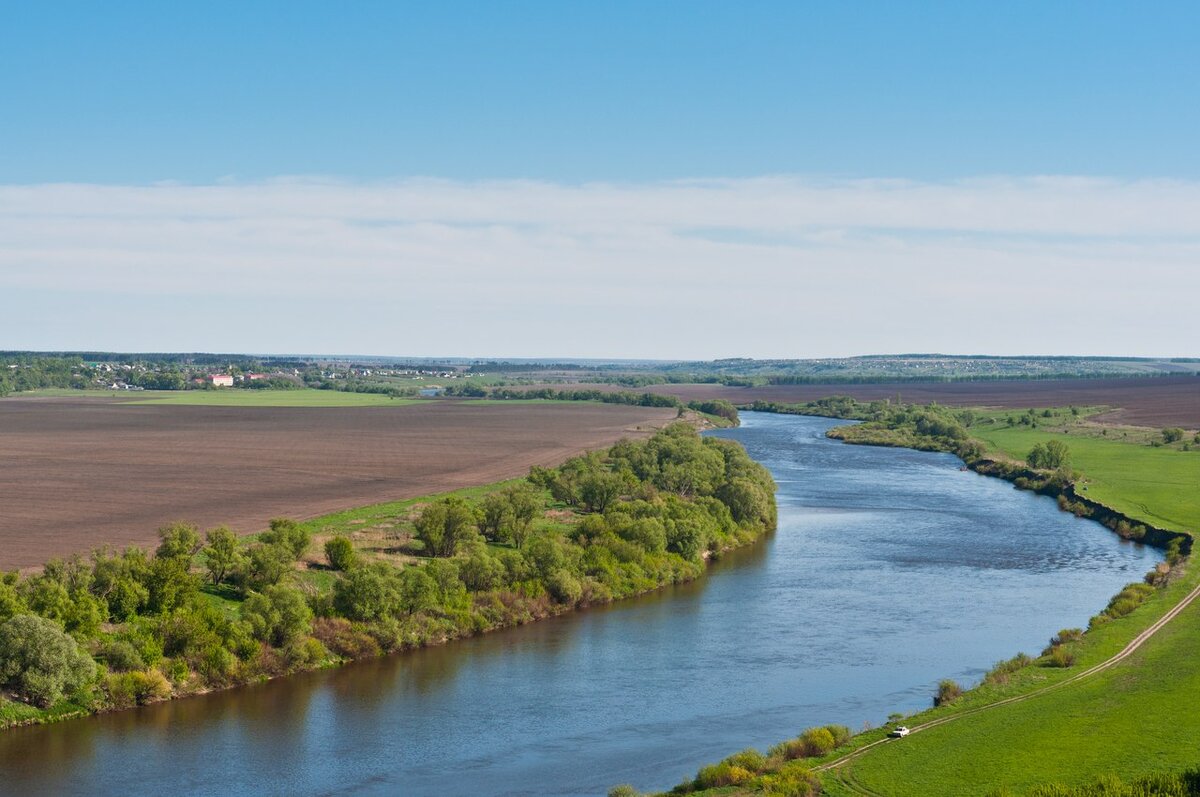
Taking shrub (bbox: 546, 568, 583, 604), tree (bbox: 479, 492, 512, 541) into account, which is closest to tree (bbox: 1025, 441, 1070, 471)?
tree (bbox: 479, 492, 512, 541)

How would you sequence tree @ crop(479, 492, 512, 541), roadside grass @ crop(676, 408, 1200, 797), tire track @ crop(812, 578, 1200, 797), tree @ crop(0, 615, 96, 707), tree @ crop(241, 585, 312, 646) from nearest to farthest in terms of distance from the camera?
roadside grass @ crop(676, 408, 1200, 797)
tire track @ crop(812, 578, 1200, 797)
tree @ crop(0, 615, 96, 707)
tree @ crop(241, 585, 312, 646)
tree @ crop(479, 492, 512, 541)

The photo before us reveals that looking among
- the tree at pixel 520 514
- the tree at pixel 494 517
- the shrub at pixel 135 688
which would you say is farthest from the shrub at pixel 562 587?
the shrub at pixel 135 688

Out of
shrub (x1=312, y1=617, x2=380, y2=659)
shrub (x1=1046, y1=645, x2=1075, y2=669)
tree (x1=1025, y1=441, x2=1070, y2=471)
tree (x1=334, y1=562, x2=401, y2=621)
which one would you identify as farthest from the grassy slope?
tree (x1=1025, y1=441, x2=1070, y2=471)

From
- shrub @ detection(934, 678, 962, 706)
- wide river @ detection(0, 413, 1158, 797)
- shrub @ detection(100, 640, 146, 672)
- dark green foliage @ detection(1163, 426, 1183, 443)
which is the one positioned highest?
dark green foliage @ detection(1163, 426, 1183, 443)

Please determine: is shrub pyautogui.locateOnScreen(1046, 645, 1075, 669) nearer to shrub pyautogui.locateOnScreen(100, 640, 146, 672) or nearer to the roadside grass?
the roadside grass

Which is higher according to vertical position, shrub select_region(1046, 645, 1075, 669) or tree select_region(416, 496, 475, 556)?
tree select_region(416, 496, 475, 556)

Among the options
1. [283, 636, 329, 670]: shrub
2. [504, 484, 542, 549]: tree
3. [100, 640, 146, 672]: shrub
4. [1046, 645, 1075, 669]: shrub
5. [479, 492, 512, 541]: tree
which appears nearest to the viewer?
[100, 640, 146, 672]: shrub

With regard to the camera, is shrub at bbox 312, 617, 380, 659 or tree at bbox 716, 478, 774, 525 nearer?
shrub at bbox 312, 617, 380, 659

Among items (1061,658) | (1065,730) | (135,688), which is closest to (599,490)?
(1061,658)
